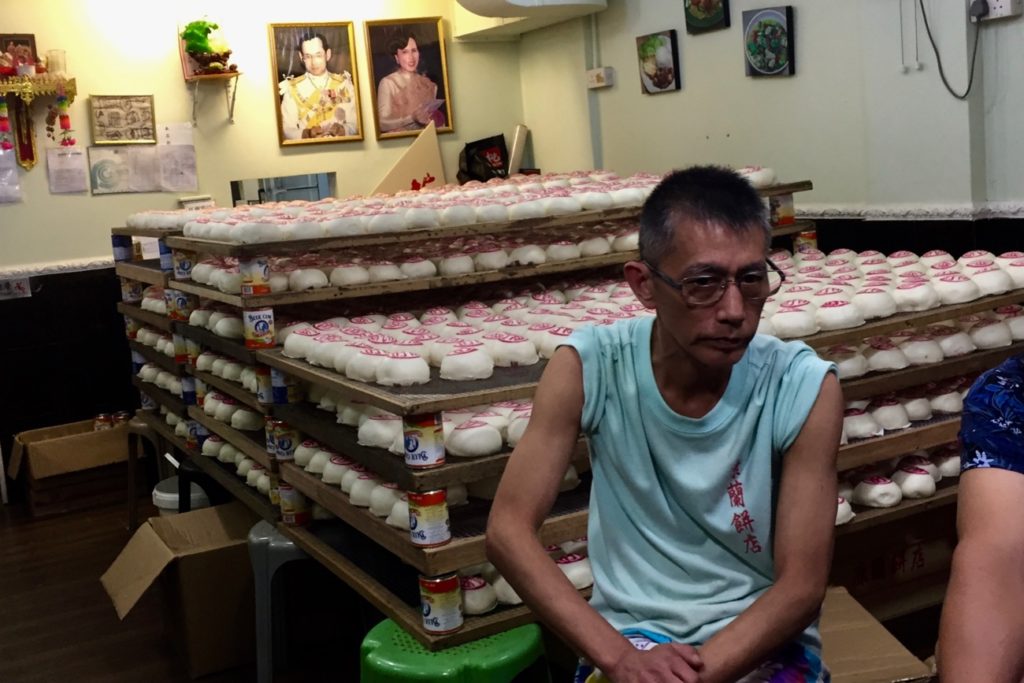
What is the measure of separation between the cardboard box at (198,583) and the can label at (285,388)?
592mm

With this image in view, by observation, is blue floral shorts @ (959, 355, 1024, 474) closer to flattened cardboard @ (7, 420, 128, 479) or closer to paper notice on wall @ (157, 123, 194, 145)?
flattened cardboard @ (7, 420, 128, 479)

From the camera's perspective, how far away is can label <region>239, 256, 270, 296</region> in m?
3.54

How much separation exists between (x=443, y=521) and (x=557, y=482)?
2.58 feet

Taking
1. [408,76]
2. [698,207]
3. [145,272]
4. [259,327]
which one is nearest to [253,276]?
[259,327]

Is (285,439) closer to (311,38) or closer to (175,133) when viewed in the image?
(175,133)

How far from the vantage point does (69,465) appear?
19.5ft

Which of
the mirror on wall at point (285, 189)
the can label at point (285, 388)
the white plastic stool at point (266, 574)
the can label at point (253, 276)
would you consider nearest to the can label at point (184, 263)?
the can label at point (253, 276)

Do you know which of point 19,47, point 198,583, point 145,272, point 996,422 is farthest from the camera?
point 19,47

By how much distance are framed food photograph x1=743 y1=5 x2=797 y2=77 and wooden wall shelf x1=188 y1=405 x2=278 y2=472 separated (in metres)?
3.04

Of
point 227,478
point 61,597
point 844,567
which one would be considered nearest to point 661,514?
point 844,567

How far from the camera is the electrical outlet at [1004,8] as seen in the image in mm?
4188

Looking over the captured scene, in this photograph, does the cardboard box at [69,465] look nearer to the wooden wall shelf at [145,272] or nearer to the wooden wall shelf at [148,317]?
the wooden wall shelf at [148,317]

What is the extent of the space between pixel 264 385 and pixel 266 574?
584 millimetres

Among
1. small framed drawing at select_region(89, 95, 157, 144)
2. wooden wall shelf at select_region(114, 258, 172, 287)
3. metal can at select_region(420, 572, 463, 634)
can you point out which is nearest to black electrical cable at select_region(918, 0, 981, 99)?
metal can at select_region(420, 572, 463, 634)
